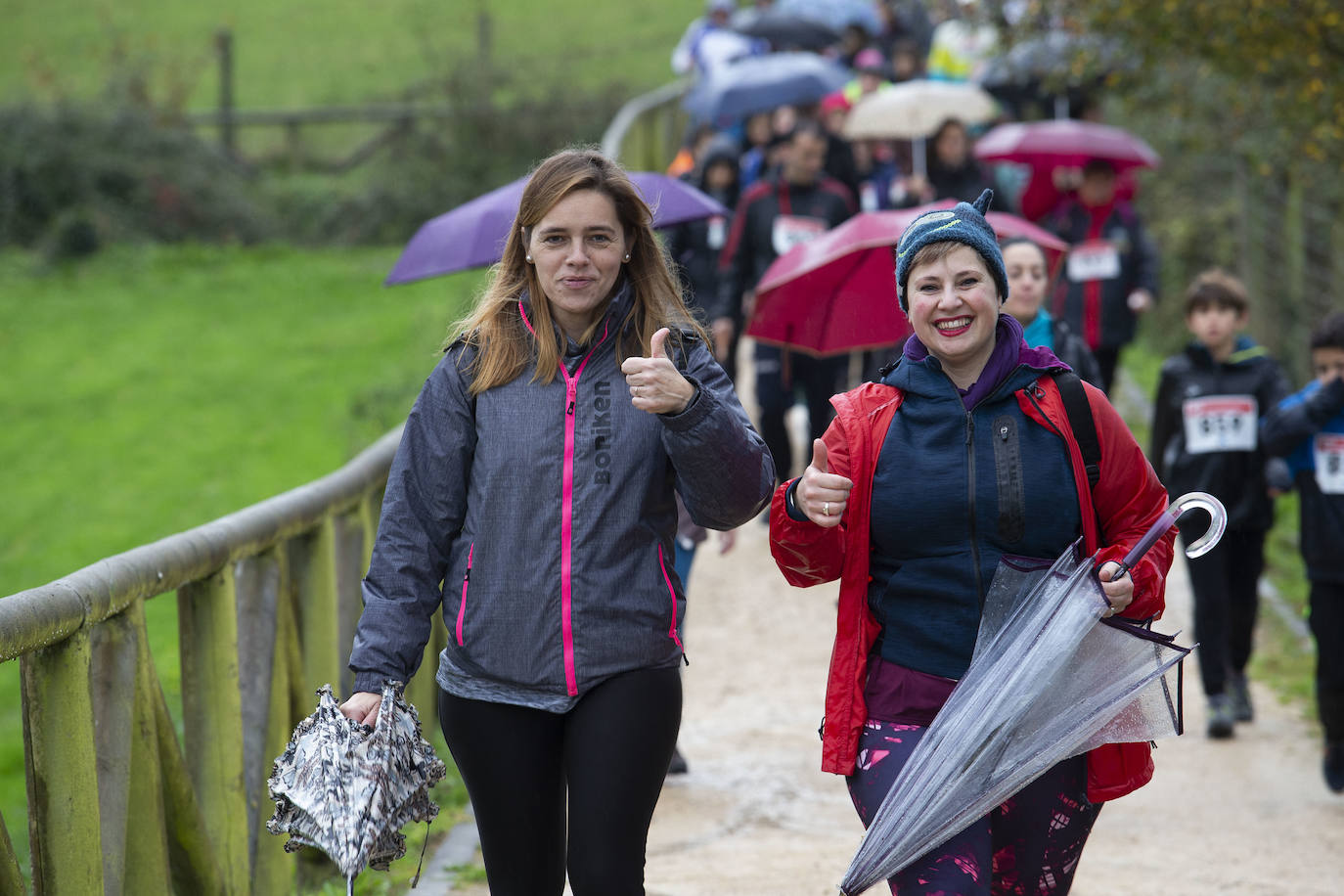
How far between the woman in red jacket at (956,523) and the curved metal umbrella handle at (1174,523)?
0.04 metres

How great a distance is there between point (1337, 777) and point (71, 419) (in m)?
14.9

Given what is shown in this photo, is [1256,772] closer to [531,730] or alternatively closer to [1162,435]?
[1162,435]

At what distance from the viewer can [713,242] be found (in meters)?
10.8

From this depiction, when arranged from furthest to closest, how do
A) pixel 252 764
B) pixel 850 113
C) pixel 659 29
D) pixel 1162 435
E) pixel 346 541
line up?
pixel 659 29
pixel 850 113
pixel 1162 435
pixel 346 541
pixel 252 764

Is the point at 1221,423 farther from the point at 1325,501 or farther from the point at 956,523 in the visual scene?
the point at 956,523

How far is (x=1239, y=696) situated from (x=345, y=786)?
509 cm

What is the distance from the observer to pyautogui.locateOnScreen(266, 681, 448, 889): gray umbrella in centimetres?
330

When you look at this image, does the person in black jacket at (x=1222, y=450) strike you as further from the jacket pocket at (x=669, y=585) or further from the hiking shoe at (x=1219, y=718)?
the jacket pocket at (x=669, y=585)

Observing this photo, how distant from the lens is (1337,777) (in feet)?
20.8

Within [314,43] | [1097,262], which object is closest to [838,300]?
[1097,262]

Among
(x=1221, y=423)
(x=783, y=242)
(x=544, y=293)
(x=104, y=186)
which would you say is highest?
(x=544, y=293)

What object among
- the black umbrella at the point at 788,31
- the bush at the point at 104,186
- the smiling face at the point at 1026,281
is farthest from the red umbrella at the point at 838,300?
the bush at the point at 104,186

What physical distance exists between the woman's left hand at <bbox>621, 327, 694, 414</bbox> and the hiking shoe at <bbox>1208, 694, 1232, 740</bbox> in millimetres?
4513

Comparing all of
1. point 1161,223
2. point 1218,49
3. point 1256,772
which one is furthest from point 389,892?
point 1161,223
